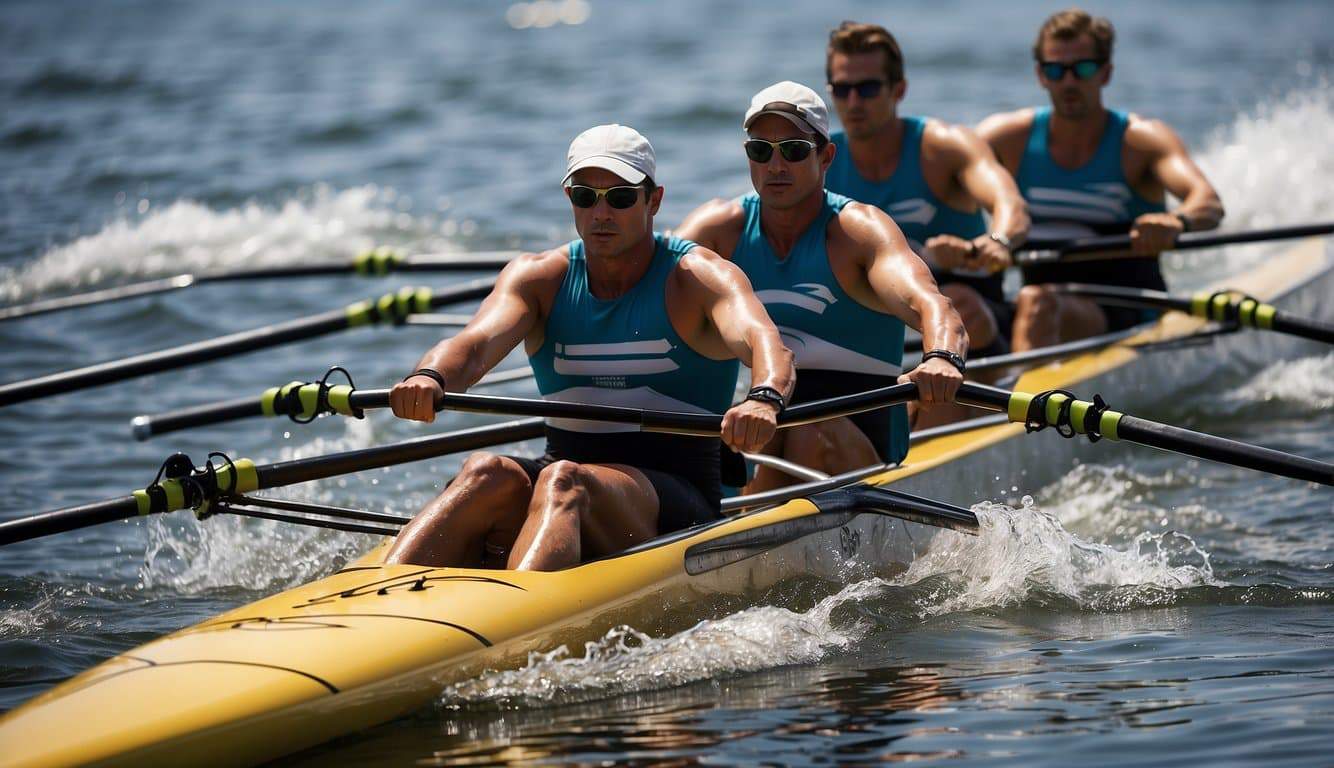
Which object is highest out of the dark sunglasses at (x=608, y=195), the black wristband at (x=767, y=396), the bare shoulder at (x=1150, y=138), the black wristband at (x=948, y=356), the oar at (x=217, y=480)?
the bare shoulder at (x=1150, y=138)

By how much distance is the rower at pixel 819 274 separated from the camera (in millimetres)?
5137

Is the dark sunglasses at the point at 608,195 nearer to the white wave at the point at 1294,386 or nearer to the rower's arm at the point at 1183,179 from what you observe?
the rower's arm at the point at 1183,179

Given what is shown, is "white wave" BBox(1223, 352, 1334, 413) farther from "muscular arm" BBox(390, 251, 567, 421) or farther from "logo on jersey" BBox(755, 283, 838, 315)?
"muscular arm" BBox(390, 251, 567, 421)

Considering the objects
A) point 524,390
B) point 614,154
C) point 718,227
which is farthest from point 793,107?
point 524,390

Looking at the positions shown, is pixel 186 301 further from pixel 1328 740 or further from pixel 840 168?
pixel 1328 740

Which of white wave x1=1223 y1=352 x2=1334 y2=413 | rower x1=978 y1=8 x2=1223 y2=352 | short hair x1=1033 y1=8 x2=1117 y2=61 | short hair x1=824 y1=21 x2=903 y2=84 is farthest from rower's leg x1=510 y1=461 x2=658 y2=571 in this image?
white wave x1=1223 y1=352 x2=1334 y2=413

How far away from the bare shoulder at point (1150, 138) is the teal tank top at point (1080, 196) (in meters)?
0.04

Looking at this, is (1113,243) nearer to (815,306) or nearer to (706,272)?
(815,306)

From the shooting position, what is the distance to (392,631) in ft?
12.8

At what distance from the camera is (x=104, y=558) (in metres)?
6.28

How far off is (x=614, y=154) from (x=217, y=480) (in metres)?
1.47

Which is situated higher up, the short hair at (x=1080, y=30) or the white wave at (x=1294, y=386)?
the short hair at (x=1080, y=30)

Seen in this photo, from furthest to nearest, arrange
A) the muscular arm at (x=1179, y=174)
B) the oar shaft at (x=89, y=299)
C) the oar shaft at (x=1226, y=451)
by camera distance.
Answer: the oar shaft at (x=89, y=299) < the muscular arm at (x=1179, y=174) < the oar shaft at (x=1226, y=451)

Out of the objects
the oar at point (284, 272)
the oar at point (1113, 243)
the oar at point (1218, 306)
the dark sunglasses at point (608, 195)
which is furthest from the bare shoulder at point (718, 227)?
the oar at point (284, 272)
